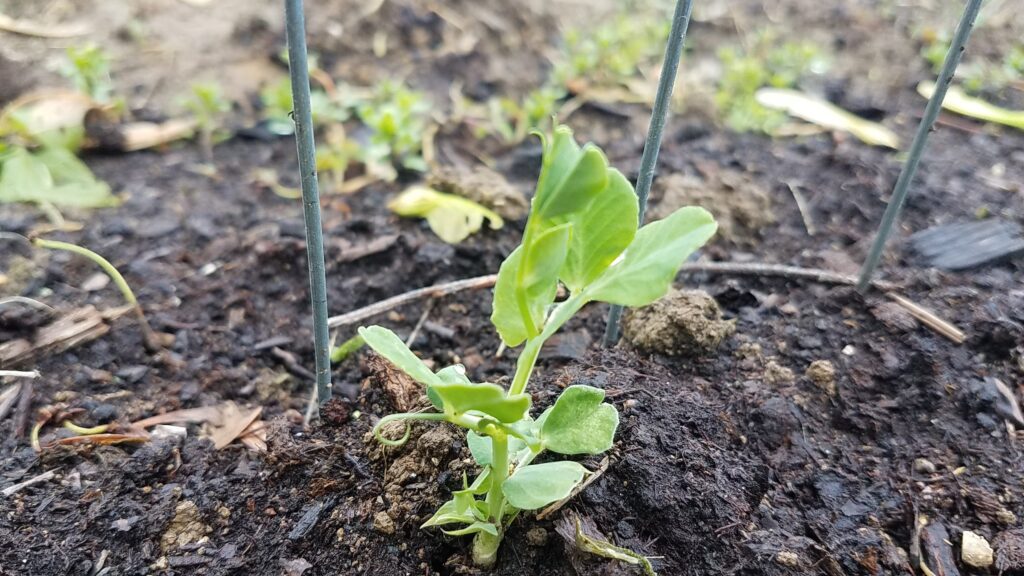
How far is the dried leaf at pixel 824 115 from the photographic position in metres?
2.46

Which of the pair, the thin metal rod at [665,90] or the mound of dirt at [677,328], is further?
the mound of dirt at [677,328]

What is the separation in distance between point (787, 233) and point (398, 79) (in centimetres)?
166

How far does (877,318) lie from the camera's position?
5.13 feet

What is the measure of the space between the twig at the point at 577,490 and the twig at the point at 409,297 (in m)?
0.65

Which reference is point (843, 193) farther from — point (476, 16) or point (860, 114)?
point (476, 16)

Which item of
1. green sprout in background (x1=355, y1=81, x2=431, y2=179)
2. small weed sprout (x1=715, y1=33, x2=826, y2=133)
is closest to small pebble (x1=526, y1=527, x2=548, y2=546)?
green sprout in background (x1=355, y1=81, x2=431, y2=179)

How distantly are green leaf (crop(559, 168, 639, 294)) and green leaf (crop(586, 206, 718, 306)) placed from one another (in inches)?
0.9

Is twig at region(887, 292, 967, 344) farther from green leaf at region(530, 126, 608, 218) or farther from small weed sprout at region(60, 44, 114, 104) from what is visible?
small weed sprout at region(60, 44, 114, 104)

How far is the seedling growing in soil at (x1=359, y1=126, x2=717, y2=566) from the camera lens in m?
0.79

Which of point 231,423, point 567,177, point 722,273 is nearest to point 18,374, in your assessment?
point 231,423

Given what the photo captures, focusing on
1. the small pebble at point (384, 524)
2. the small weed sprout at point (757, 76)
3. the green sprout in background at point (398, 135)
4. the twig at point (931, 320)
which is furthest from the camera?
the small weed sprout at point (757, 76)

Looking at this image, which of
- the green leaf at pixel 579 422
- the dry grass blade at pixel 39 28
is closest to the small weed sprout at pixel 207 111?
the dry grass blade at pixel 39 28

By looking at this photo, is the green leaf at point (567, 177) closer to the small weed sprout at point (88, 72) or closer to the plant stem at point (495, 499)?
the plant stem at point (495, 499)

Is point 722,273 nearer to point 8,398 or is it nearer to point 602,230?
point 602,230
